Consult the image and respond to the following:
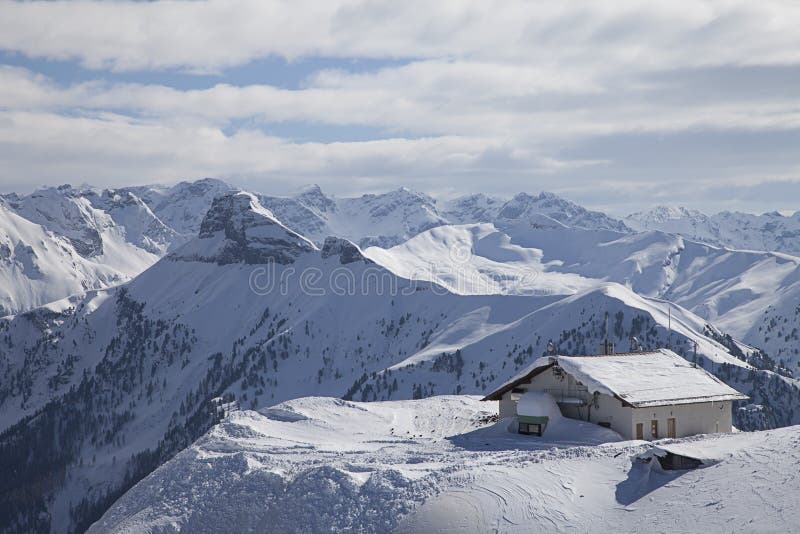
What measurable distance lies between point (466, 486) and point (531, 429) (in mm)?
14529

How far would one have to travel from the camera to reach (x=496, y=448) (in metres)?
48.6

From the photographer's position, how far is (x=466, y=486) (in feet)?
126

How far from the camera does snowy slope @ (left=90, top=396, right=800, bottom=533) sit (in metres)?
35.4

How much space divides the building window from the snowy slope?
3.71 ft

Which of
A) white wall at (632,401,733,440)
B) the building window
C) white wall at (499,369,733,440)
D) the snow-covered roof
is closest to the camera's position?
white wall at (499,369,733,440)

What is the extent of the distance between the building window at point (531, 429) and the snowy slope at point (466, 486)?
3.71 ft

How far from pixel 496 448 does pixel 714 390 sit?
14676mm

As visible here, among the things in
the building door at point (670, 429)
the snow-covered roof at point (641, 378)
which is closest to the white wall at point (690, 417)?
the building door at point (670, 429)

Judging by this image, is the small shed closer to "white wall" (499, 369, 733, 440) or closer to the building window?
"white wall" (499, 369, 733, 440)

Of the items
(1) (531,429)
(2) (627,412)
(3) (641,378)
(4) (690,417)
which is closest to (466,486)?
(1) (531,429)

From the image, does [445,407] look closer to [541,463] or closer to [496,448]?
[496,448]

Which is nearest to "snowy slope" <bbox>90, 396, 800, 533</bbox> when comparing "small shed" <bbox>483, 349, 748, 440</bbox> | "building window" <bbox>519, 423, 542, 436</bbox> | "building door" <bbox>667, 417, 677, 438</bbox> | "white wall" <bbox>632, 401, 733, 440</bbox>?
"building window" <bbox>519, 423, 542, 436</bbox>

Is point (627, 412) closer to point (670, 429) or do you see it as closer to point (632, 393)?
point (632, 393)

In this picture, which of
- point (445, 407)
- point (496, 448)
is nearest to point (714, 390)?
point (496, 448)
